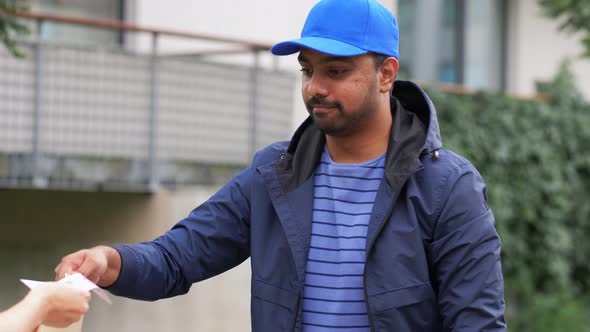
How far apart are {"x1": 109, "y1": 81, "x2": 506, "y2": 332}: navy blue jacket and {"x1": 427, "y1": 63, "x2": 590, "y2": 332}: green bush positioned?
730cm

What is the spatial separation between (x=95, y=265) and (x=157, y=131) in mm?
4835

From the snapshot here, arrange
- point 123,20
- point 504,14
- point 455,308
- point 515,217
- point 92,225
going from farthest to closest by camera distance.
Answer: point 504,14, point 515,217, point 123,20, point 92,225, point 455,308

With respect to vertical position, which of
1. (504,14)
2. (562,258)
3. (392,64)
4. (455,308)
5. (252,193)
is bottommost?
(562,258)

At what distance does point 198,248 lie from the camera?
3.20m

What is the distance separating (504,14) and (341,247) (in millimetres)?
10420

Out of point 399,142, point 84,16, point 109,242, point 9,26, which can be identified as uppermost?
point 84,16

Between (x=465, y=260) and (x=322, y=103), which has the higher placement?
(x=322, y=103)

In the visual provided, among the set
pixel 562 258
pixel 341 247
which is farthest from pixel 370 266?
pixel 562 258

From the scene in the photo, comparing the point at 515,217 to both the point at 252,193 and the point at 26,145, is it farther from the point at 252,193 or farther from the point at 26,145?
the point at 252,193

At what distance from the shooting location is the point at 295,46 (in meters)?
3.07

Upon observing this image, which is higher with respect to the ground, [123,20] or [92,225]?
[123,20]

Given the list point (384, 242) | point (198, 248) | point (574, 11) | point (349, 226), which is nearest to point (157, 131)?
point (574, 11)

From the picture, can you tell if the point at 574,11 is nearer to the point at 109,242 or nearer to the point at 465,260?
the point at 109,242

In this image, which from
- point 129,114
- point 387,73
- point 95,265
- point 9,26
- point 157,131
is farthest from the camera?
point 157,131
